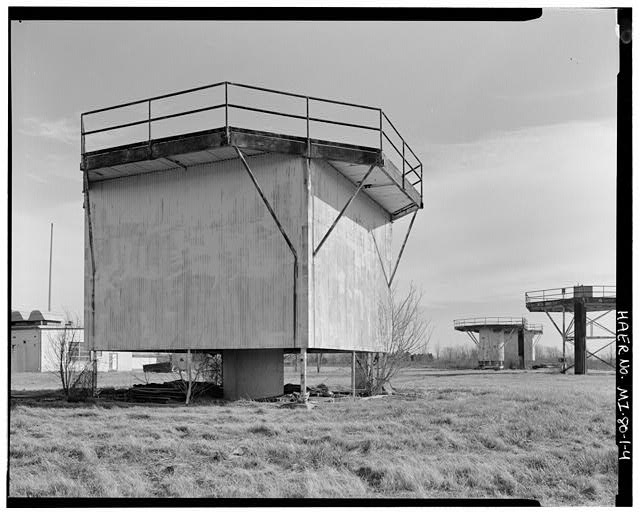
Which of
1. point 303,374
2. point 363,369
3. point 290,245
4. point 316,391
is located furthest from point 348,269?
point 363,369

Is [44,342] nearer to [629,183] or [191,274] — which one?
[191,274]

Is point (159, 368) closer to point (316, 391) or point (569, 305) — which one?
point (569, 305)

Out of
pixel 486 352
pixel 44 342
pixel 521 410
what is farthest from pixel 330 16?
pixel 486 352

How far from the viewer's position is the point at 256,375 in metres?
22.0

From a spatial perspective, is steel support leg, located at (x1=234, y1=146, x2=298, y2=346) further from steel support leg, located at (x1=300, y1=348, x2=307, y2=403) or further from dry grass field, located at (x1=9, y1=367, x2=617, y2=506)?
dry grass field, located at (x1=9, y1=367, x2=617, y2=506)

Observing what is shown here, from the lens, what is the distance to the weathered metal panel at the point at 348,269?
20359 millimetres

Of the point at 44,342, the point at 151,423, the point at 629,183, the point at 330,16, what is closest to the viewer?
the point at 629,183

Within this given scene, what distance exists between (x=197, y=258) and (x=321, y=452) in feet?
29.6

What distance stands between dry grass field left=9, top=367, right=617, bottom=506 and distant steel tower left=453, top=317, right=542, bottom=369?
42.6 meters

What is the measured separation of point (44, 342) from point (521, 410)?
38.3 meters

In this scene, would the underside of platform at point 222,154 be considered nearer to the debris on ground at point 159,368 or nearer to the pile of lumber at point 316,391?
the pile of lumber at point 316,391

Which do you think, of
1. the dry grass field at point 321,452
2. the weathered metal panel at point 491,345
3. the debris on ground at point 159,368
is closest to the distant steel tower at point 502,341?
the weathered metal panel at point 491,345

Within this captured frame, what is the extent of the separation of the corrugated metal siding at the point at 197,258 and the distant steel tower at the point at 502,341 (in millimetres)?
43148
